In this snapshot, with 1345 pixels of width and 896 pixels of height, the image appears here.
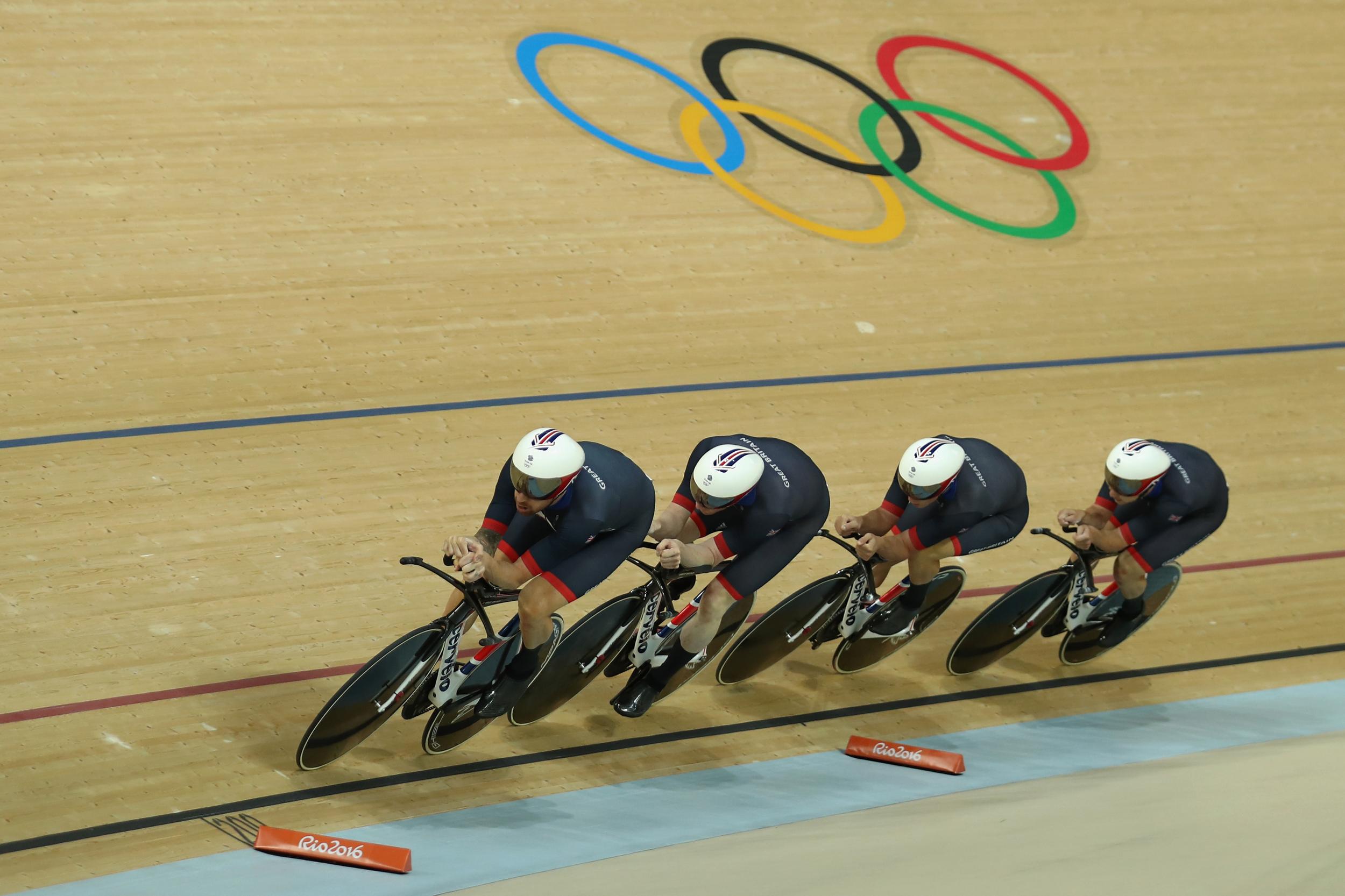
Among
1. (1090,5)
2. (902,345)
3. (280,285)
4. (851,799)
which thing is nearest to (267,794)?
(851,799)

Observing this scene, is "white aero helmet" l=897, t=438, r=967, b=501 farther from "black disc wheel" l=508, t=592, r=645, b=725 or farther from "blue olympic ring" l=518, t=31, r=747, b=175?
"blue olympic ring" l=518, t=31, r=747, b=175

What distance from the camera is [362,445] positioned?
5273mm

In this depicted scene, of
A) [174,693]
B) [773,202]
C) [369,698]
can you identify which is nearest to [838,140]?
[773,202]

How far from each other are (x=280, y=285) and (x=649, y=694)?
275 cm

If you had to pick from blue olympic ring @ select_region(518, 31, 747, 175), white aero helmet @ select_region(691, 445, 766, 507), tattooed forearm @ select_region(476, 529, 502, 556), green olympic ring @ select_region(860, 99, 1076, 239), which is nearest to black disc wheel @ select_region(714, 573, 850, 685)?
white aero helmet @ select_region(691, 445, 766, 507)

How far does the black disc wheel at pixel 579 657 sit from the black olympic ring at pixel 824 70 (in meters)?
3.97

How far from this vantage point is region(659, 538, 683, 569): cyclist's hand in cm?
382

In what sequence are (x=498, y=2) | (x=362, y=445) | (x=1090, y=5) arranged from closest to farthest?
(x=362, y=445) → (x=498, y=2) → (x=1090, y=5)

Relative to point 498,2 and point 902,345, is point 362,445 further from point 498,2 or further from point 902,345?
point 498,2

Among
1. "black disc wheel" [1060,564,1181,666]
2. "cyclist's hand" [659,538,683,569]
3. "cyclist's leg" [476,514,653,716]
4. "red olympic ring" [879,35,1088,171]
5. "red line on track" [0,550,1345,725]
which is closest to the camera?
"cyclist's leg" [476,514,653,716]

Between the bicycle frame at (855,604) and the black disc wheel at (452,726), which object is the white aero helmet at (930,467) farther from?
the black disc wheel at (452,726)

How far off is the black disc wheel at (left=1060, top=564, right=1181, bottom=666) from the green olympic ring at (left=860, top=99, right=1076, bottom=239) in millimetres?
2817

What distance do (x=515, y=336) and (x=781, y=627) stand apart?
2.10 meters

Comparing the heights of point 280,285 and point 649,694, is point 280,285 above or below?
above
